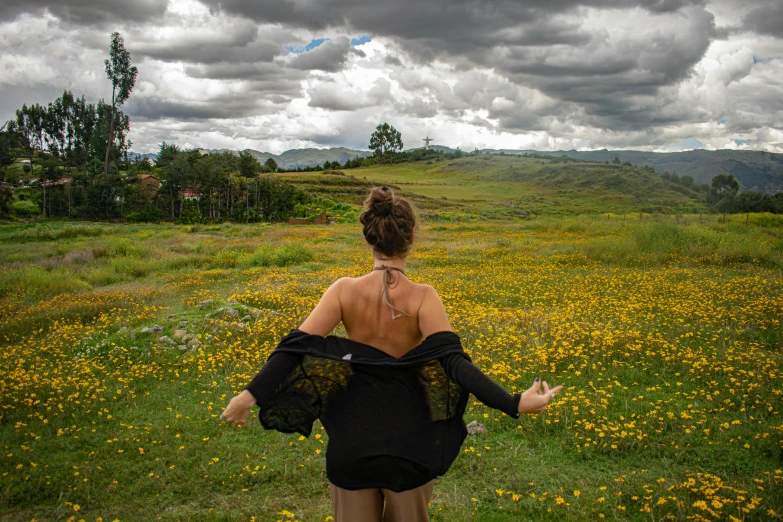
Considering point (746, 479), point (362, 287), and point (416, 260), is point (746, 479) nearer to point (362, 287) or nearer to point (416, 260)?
point (362, 287)

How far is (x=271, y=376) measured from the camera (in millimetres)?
2311

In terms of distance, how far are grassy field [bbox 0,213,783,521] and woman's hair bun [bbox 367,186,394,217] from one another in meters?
0.29

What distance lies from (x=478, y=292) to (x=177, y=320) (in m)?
7.29

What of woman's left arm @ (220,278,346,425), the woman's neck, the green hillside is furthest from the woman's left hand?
the green hillside

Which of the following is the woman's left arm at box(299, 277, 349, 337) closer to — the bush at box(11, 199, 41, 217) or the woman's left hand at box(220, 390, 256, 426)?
the woman's left hand at box(220, 390, 256, 426)

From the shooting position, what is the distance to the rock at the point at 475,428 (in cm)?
574

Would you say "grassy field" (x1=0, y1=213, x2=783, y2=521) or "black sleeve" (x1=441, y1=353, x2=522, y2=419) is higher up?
"black sleeve" (x1=441, y1=353, x2=522, y2=419)

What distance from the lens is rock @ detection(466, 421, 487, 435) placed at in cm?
574

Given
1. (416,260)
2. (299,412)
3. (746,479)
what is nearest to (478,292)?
(416,260)

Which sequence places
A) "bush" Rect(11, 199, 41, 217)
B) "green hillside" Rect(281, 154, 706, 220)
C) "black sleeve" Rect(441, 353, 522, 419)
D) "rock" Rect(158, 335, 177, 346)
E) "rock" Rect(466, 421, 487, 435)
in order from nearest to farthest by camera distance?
"black sleeve" Rect(441, 353, 522, 419) → "rock" Rect(466, 421, 487, 435) → "rock" Rect(158, 335, 177, 346) → "bush" Rect(11, 199, 41, 217) → "green hillside" Rect(281, 154, 706, 220)

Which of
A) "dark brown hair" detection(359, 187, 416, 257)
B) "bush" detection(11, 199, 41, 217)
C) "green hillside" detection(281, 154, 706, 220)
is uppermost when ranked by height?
"green hillside" detection(281, 154, 706, 220)

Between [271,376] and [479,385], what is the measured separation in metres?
0.97

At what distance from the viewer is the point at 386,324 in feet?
7.86

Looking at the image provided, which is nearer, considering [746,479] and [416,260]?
[746,479]
